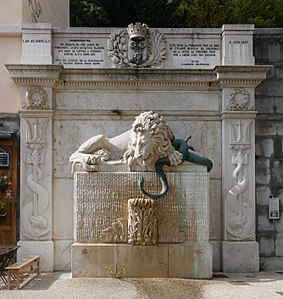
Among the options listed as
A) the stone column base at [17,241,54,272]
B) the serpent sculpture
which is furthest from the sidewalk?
the serpent sculpture

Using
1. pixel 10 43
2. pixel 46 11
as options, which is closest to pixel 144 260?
pixel 10 43

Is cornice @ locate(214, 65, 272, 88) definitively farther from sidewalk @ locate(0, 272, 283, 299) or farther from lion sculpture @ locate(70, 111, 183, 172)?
sidewalk @ locate(0, 272, 283, 299)

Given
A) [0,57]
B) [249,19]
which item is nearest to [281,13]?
[249,19]

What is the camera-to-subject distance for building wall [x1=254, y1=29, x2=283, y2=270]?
10609 millimetres

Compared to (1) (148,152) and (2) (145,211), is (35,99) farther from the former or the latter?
(2) (145,211)

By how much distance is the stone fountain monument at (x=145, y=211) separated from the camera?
30.0 feet

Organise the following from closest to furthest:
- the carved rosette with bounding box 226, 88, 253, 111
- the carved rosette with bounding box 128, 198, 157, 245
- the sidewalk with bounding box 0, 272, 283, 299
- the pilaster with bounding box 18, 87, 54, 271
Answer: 1. the sidewalk with bounding box 0, 272, 283, 299
2. the carved rosette with bounding box 128, 198, 157, 245
3. the pilaster with bounding box 18, 87, 54, 271
4. the carved rosette with bounding box 226, 88, 253, 111

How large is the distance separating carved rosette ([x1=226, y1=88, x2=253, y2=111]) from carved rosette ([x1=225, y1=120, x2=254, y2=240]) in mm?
240

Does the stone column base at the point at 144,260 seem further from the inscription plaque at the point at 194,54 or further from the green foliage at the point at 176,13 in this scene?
the green foliage at the point at 176,13

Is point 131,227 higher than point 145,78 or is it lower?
lower

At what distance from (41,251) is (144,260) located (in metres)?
2.00

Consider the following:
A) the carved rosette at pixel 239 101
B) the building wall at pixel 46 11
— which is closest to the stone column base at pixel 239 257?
the carved rosette at pixel 239 101

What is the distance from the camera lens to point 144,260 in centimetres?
915

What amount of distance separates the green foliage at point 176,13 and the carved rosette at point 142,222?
34.7 feet
